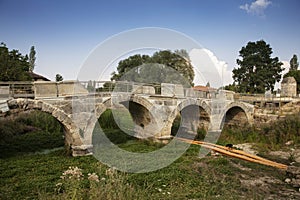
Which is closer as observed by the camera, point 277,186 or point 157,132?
point 277,186

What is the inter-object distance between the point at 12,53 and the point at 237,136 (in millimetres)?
20632

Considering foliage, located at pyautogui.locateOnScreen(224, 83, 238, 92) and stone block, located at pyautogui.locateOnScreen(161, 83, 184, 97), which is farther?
foliage, located at pyautogui.locateOnScreen(224, 83, 238, 92)

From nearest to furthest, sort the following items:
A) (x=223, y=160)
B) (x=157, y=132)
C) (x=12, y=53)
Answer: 1. (x=223, y=160)
2. (x=157, y=132)
3. (x=12, y=53)

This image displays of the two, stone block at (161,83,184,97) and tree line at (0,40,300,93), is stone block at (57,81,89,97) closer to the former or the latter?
stone block at (161,83,184,97)

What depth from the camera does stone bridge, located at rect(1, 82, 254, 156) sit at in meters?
9.71

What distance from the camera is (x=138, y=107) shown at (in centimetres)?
1346

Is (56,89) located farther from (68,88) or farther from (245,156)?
(245,156)

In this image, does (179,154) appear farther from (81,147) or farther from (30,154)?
(30,154)

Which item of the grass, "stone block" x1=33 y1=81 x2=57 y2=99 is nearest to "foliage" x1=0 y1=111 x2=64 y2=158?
the grass

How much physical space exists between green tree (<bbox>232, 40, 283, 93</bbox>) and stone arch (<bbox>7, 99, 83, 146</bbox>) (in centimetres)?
2841

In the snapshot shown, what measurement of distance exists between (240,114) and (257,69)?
18.9m

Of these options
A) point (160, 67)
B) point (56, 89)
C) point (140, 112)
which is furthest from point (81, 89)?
point (160, 67)

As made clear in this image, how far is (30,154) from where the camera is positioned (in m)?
10.9

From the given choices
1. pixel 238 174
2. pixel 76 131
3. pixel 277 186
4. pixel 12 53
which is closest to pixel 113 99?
pixel 76 131
